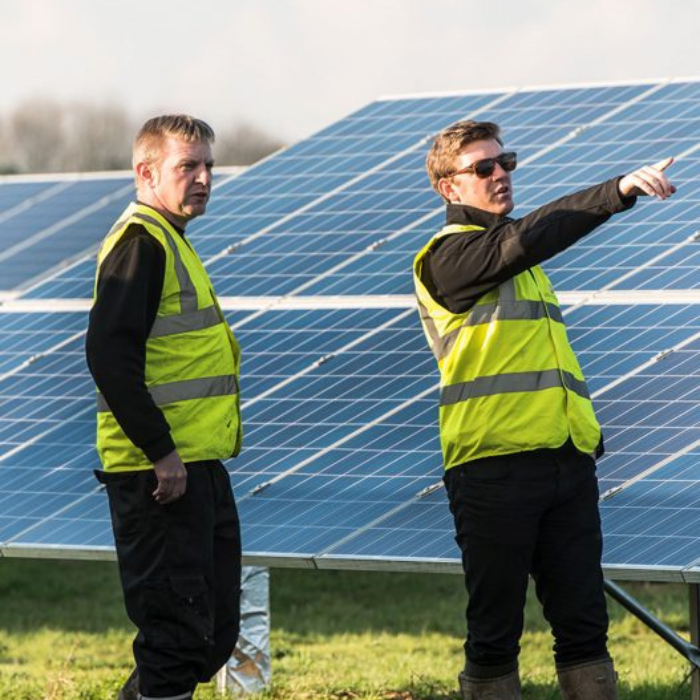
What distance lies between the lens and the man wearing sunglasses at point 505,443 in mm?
6207

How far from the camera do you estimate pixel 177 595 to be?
5.96 metres

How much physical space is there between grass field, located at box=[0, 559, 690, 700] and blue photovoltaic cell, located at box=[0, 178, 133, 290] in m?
2.92

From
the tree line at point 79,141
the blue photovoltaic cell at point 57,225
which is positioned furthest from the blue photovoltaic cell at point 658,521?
the tree line at point 79,141

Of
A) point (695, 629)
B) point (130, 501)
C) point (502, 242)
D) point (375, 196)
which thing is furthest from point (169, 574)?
point (375, 196)

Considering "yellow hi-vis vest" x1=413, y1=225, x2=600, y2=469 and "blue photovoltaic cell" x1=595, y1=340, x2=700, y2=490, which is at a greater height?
"yellow hi-vis vest" x1=413, y1=225, x2=600, y2=469

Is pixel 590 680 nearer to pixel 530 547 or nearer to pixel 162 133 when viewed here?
pixel 530 547

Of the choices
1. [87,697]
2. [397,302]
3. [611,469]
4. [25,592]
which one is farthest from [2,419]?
[25,592]

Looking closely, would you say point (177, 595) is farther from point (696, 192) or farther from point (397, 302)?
point (696, 192)

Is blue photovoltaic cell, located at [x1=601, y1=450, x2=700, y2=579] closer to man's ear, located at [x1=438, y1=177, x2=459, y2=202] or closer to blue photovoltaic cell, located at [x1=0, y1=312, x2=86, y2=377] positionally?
man's ear, located at [x1=438, y1=177, x2=459, y2=202]

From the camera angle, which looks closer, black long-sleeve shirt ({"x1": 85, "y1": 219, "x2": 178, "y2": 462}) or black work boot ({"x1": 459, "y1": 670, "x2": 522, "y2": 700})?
black long-sleeve shirt ({"x1": 85, "y1": 219, "x2": 178, "y2": 462})

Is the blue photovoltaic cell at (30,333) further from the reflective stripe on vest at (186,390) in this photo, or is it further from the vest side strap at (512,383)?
the vest side strap at (512,383)

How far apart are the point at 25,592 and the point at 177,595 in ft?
39.8

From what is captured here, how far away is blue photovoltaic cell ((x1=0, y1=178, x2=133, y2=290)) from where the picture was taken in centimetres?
1388

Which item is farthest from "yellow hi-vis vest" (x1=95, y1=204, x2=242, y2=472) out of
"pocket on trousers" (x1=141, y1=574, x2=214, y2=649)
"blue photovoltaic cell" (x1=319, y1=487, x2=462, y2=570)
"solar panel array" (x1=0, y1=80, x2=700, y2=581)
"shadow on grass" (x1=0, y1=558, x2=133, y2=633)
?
"shadow on grass" (x1=0, y1=558, x2=133, y2=633)
